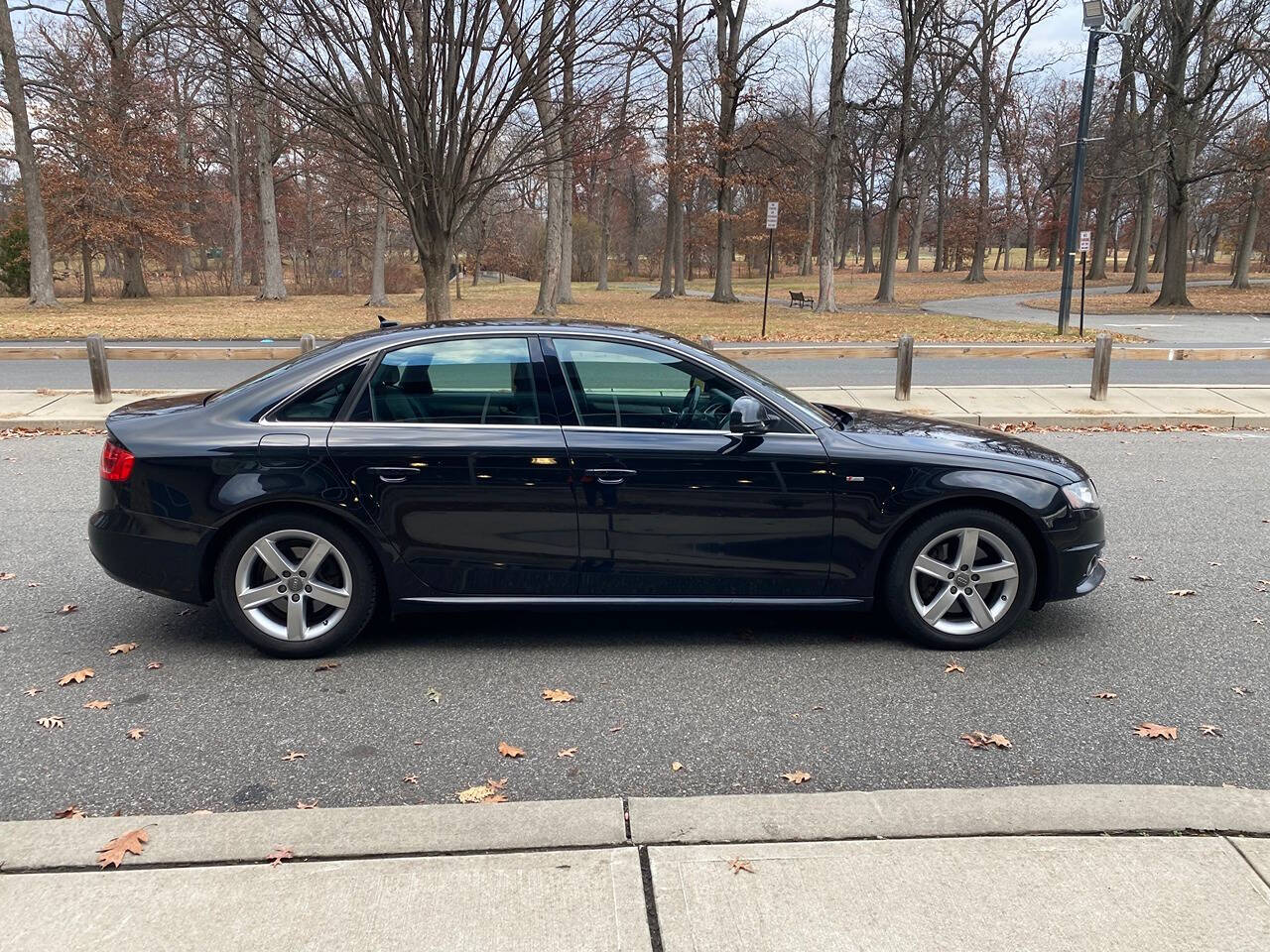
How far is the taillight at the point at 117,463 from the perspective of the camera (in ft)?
14.8

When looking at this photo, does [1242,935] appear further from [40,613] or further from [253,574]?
[40,613]

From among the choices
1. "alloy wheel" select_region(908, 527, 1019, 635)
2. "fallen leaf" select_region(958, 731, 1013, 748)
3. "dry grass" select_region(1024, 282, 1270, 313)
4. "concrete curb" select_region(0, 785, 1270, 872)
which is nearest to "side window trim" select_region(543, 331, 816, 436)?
"alloy wheel" select_region(908, 527, 1019, 635)

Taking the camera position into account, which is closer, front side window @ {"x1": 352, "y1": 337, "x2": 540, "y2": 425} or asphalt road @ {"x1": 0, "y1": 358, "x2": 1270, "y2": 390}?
front side window @ {"x1": 352, "y1": 337, "x2": 540, "y2": 425}

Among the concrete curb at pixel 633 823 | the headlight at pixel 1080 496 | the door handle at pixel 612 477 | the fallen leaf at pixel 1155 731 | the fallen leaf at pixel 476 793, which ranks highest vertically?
the door handle at pixel 612 477

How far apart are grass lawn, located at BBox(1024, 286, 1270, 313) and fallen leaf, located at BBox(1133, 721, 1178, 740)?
33.7m

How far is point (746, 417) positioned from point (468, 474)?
4.21 ft

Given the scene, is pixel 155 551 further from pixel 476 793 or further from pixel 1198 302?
pixel 1198 302

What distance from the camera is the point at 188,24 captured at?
1441cm

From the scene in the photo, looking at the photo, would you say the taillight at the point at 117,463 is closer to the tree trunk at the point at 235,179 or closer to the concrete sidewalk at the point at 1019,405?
the concrete sidewalk at the point at 1019,405

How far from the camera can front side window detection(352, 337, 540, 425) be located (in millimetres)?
4586

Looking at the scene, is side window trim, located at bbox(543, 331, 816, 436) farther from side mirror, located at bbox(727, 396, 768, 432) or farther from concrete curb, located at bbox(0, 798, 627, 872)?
concrete curb, located at bbox(0, 798, 627, 872)

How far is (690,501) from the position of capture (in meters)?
4.47

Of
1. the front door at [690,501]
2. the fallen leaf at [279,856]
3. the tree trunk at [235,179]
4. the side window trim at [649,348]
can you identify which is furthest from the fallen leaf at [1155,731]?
the tree trunk at [235,179]

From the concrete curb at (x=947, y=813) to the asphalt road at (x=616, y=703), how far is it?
233 millimetres
